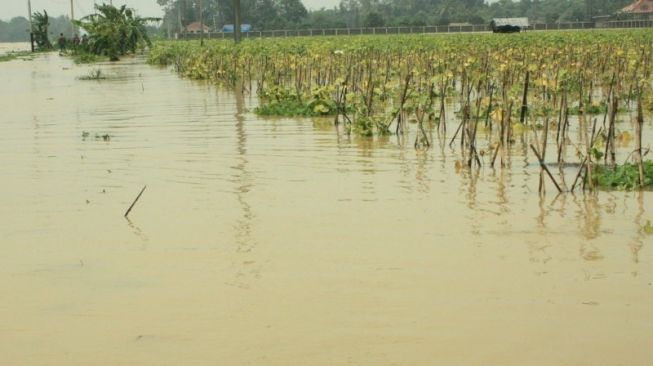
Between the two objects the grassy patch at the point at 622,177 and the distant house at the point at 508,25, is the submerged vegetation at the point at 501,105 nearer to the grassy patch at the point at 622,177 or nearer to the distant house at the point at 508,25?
the grassy patch at the point at 622,177

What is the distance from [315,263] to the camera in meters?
5.82

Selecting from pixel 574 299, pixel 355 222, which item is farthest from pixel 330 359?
pixel 355 222

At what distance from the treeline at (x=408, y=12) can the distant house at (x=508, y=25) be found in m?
18.5

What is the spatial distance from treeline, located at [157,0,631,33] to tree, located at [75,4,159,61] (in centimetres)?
4135

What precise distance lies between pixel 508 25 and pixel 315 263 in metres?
58.6

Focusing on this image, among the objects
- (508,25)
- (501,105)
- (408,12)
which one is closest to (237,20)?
(508,25)

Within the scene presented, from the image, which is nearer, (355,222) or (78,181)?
(355,222)

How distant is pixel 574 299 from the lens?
4.98m

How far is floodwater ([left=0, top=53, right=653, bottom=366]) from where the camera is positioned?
445cm

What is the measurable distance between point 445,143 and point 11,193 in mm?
4469

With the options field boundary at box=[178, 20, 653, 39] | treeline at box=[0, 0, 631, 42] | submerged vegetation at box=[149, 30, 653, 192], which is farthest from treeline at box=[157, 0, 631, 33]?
submerged vegetation at box=[149, 30, 653, 192]

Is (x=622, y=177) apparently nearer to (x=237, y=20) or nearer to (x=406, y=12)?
(x=237, y=20)

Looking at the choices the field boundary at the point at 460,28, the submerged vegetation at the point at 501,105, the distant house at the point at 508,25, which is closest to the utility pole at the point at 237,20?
the distant house at the point at 508,25

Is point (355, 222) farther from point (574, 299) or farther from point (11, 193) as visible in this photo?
point (11, 193)
